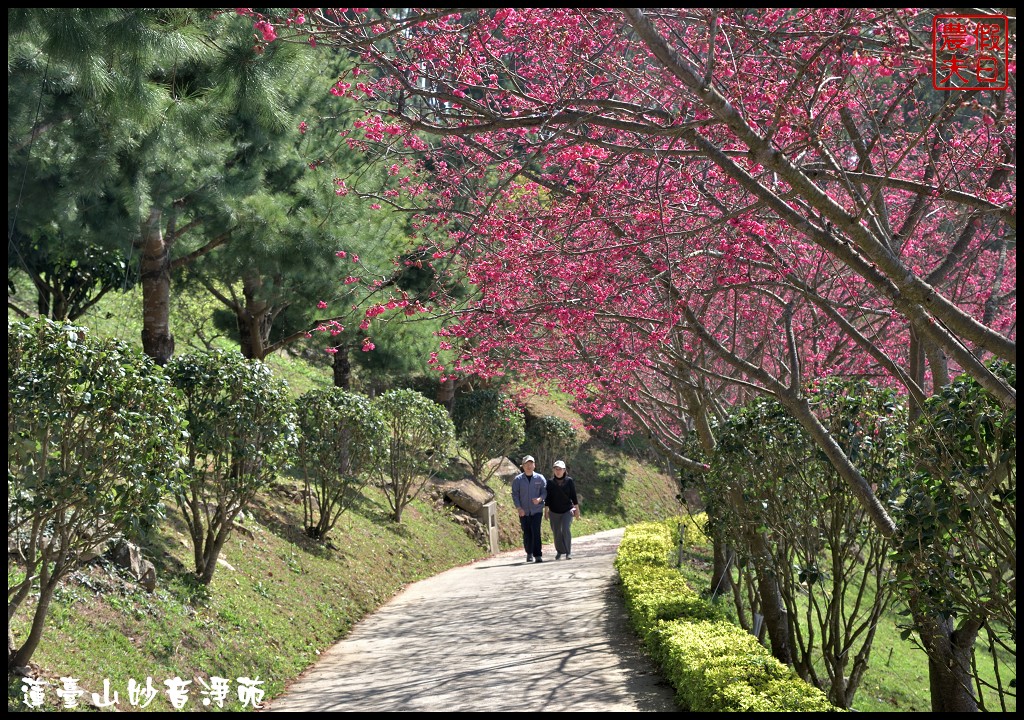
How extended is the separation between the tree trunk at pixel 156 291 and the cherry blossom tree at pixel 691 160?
9.87 feet

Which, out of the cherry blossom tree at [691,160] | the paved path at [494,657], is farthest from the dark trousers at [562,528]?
the cherry blossom tree at [691,160]

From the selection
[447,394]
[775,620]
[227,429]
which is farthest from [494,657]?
[447,394]

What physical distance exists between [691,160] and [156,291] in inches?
235

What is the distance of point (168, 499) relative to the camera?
846 centimetres

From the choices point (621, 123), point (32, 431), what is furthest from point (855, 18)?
point (32, 431)

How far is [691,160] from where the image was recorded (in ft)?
22.6

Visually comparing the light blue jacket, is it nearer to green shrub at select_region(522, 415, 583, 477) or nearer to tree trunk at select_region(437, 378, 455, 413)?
tree trunk at select_region(437, 378, 455, 413)

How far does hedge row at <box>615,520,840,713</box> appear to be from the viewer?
487cm

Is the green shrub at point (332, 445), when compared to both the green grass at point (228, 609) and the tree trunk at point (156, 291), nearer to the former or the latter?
the green grass at point (228, 609)

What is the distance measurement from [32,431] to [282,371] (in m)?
18.5

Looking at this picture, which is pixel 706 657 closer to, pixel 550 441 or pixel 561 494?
pixel 561 494

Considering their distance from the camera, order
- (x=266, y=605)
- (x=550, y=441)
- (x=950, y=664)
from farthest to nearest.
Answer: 1. (x=550, y=441)
2. (x=266, y=605)
3. (x=950, y=664)

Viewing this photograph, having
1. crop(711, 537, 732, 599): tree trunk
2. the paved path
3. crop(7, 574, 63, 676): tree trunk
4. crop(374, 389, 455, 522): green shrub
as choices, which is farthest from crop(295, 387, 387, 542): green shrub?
crop(7, 574, 63, 676): tree trunk

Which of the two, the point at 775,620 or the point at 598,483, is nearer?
the point at 775,620
